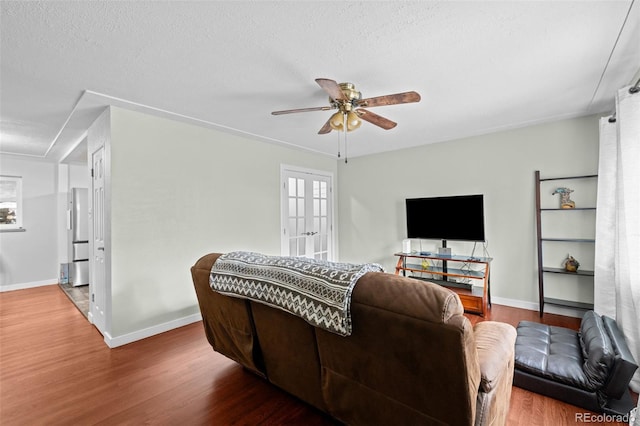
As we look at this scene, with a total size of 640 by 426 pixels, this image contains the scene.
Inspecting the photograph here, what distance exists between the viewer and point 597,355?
182 cm

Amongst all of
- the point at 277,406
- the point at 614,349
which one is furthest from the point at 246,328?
the point at 614,349

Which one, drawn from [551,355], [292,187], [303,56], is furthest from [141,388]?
[292,187]

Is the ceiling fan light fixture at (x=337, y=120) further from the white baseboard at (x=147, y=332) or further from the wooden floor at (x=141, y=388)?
the white baseboard at (x=147, y=332)

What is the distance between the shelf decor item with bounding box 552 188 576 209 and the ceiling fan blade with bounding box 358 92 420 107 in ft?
8.72

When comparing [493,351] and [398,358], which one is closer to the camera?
[398,358]

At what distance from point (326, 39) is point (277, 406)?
96.6 inches

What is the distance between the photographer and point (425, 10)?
5.21ft

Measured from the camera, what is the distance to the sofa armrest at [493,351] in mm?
1245

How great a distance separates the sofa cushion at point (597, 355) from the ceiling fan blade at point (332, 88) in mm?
2482

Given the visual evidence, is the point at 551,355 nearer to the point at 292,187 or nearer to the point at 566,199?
the point at 566,199

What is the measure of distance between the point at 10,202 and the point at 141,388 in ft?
17.4

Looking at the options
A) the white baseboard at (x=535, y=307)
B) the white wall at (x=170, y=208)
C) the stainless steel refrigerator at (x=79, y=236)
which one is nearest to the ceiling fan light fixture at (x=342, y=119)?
the white wall at (x=170, y=208)

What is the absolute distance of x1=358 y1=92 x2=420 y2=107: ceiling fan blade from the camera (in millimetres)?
2059

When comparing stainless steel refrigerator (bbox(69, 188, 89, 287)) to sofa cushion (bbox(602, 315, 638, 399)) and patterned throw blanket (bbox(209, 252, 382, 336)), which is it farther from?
sofa cushion (bbox(602, 315, 638, 399))
